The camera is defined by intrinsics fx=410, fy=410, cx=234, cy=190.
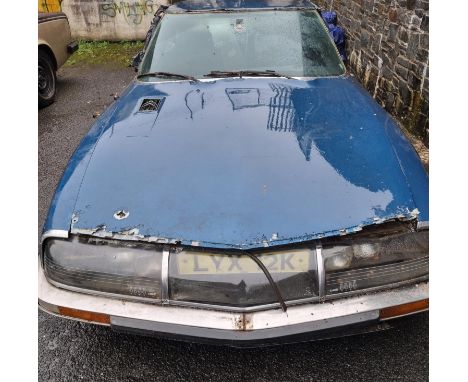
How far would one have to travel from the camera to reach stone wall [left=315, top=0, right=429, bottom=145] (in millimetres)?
4031

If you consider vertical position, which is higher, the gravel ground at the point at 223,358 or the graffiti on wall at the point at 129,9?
the graffiti on wall at the point at 129,9

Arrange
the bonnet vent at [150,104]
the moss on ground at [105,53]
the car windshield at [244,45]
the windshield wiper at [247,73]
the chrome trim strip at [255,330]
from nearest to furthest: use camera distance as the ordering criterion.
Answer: the chrome trim strip at [255,330] < the bonnet vent at [150,104] < the windshield wiper at [247,73] < the car windshield at [244,45] < the moss on ground at [105,53]

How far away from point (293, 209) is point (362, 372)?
0.98m

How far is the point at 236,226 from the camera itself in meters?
1.76

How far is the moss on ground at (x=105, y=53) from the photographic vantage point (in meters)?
8.09

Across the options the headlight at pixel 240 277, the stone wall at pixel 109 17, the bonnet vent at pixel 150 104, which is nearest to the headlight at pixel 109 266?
the headlight at pixel 240 277

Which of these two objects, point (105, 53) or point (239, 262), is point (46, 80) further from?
point (239, 262)

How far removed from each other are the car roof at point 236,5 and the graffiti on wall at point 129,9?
5.49 meters

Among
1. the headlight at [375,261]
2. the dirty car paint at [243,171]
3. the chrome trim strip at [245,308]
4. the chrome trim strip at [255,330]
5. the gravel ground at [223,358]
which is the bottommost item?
the gravel ground at [223,358]

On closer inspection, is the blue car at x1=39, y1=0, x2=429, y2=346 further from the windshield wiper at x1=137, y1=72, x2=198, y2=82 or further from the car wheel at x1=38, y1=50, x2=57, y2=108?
the car wheel at x1=38, y1=50, x2=57, y2=108

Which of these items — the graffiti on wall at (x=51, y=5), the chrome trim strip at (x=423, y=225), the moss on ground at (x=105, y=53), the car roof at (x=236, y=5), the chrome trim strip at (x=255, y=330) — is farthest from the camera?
the graffiti on wall at (x=51, y=5)

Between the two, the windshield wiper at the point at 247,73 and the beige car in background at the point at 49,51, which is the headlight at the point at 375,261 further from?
the beige car in background at the point at 49,51

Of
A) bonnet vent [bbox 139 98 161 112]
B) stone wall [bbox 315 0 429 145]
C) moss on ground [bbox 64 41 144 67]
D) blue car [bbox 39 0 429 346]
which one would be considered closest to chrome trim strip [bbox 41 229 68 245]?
blue car [bbox 39 0 429 346]

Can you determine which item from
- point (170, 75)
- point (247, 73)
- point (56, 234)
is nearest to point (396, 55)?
point (247, 73)
